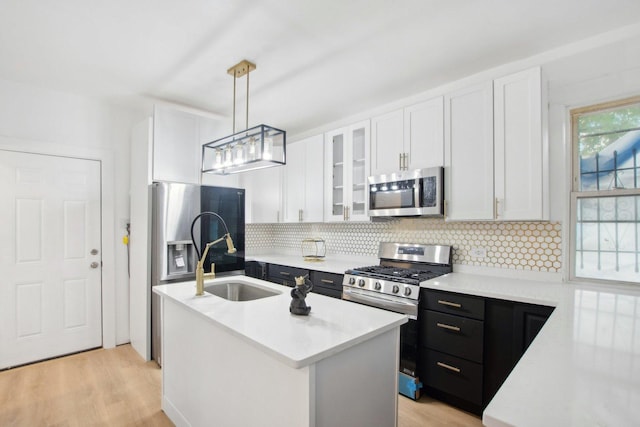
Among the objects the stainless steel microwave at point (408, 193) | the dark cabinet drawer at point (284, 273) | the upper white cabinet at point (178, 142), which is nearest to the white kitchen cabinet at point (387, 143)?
the stainless steel microwave at point (408, 193)

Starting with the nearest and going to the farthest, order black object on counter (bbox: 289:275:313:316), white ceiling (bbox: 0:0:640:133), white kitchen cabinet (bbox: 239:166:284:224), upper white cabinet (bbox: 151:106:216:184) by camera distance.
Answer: black object on counter (bbox: 289:275:313:316) < white ceiling (bbox: 0:0:640:133) < upper white cabinet (bbox: 151:106:216:184) < white kitchen cabinet (bbox: 239:166:284:224)

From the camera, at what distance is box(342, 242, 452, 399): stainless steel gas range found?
2.47 m

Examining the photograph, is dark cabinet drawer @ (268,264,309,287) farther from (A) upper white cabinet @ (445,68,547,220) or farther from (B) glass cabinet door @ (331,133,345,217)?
(A) upper white cabinet @ (445,68,547,220)

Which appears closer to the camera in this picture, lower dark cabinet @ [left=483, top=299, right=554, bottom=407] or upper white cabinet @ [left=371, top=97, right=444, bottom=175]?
lower dark cabinet @ [left=483, top=299, right=554, bottom=407]

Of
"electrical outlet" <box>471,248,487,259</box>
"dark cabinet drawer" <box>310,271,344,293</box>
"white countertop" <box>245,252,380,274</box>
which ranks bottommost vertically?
"dark cabinet drawer" <box>310,271,344,293</box>

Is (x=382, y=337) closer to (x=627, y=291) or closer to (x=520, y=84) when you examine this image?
(x=627, y=291)

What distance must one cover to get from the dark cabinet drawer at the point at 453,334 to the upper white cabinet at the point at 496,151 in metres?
0.78

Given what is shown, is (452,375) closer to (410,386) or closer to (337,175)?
(410,386)

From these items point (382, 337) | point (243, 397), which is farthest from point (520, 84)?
point (243, 397)

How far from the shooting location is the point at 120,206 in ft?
11.6

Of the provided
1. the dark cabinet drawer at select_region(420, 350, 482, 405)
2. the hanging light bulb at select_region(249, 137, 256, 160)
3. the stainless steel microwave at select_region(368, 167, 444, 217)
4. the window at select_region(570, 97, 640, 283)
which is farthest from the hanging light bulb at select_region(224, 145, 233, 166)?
the window at select_region(570, 97, 640, 283)

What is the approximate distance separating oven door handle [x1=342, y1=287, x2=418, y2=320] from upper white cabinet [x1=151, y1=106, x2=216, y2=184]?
1981 millimetres

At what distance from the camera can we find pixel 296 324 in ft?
4.89

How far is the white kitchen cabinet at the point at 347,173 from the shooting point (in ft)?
10.7
